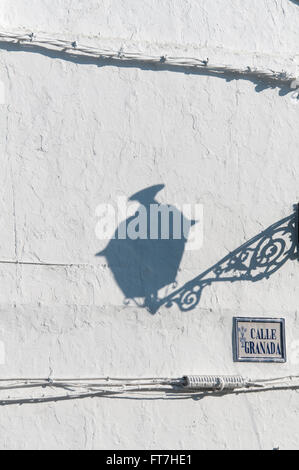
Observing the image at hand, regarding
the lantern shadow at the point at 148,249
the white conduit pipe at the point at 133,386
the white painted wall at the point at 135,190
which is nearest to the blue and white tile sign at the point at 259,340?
the white painted wall at the point at 135,190

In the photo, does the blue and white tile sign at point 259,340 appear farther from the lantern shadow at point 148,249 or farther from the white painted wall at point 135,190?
the lantern shadow at point 148,249

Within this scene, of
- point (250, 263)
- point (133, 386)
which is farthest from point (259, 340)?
point (133, 386)

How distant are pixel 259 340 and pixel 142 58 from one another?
249 centimetres

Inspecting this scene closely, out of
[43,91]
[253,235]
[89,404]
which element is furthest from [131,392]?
[43,91]

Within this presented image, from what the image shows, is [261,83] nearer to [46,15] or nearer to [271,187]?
[271,187]

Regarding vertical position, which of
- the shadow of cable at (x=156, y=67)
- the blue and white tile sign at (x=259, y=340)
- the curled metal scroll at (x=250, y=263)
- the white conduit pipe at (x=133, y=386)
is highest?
the shadow of cable at (x=156, y=67)

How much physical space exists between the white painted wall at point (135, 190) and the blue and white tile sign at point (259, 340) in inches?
2.6

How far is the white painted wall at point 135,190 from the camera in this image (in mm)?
8070

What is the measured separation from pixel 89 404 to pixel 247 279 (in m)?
1.68

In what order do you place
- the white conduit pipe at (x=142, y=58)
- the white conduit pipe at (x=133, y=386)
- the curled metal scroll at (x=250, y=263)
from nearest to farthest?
the white conduit pipe at (x=133, y=386) → the white conduit pipe at (x=142, y=58) → the curled metal scroll at (x=250, y=263)

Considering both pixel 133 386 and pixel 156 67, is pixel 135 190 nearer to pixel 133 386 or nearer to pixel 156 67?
pixel 156 67

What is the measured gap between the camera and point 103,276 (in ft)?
27.2

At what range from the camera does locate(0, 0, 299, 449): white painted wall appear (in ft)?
26.5

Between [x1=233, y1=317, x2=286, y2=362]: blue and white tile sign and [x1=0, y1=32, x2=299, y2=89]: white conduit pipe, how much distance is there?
2.06 metres
